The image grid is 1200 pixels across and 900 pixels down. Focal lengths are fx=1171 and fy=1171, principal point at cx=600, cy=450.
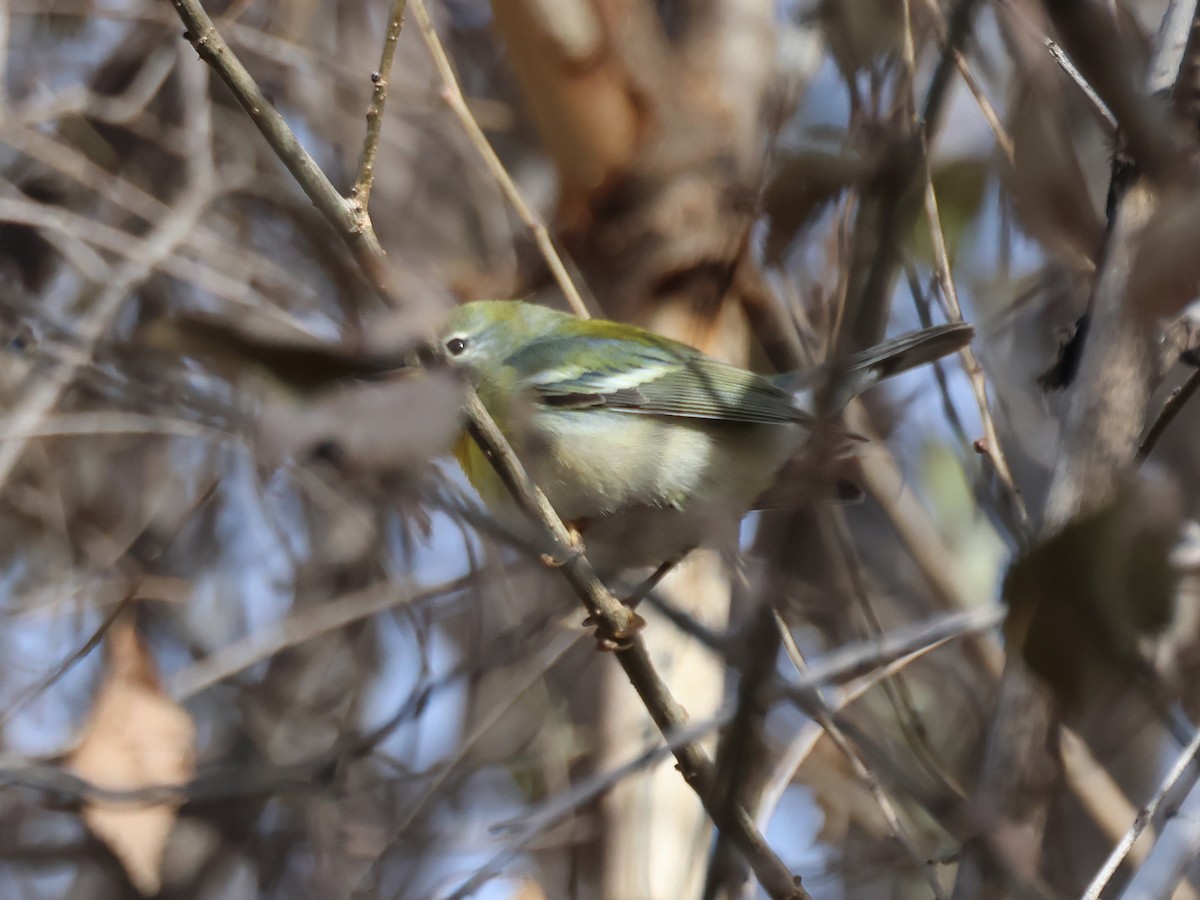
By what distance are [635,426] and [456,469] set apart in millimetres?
491

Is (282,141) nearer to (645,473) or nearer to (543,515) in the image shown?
(543,515)

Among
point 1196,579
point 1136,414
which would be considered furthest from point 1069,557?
point 1196,579

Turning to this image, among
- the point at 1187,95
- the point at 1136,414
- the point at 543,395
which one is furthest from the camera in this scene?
the point at 543,395

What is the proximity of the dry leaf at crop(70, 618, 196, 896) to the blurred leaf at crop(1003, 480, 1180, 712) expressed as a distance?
255cm

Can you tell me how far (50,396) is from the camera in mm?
3461

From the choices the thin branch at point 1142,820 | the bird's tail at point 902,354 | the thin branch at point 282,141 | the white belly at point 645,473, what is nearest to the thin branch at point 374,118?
the thin branch at point 282,141

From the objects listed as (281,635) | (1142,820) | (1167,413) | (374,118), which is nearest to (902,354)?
(1167,413)

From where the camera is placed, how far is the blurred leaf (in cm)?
98

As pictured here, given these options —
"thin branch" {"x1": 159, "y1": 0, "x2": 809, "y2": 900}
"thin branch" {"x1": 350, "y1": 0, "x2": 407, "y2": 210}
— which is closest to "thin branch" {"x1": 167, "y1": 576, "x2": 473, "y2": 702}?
→ "thin branch" {"x1": 159, "y1": 0, "x2": 809, "y2": 900}

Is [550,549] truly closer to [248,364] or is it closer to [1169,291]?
[248,364]

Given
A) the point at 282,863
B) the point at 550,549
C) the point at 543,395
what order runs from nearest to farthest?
the point at 550,549
the point at 543,395
the point at 282,863

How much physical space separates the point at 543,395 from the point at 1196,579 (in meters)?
1.62

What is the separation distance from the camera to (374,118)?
170 centimetres

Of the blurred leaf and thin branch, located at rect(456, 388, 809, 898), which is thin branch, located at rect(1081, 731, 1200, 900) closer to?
thin branch, located at rect(456, 388, 809, 898)
